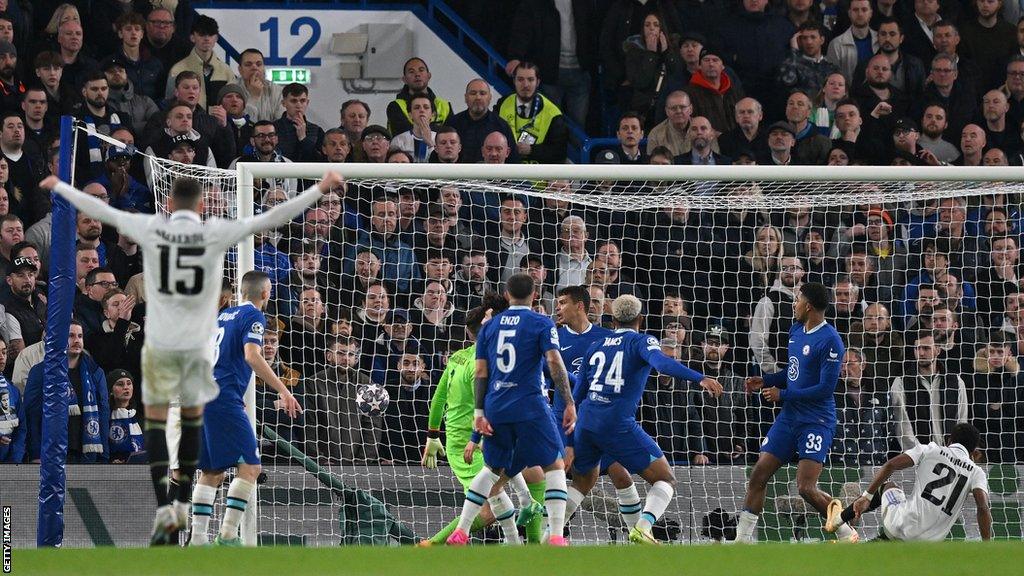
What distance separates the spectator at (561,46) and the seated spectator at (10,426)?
6843 mm

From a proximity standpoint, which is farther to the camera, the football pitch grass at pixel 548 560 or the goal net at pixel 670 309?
the goal net at pixel 670 309

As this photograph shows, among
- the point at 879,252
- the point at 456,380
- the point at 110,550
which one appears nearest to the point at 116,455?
the point at 456,380

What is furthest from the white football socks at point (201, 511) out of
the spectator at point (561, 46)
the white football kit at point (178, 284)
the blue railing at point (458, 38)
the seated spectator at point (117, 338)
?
the blue railing at point (458, 38)

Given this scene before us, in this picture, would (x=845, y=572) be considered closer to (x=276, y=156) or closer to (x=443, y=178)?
(x=443, y=178)

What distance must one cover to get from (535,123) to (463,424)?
480 cm

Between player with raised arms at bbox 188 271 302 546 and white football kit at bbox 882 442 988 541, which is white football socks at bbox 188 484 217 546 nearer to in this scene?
player with raised arms at bbox 188 271 302 546

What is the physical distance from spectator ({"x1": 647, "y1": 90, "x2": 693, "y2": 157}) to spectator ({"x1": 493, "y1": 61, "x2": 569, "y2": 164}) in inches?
37.4

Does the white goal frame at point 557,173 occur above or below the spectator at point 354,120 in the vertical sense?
below

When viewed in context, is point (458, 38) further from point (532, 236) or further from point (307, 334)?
point (307, 334)

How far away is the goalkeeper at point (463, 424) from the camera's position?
477 inches

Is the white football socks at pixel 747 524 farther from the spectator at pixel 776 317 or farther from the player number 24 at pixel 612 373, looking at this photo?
the spectator at pixel 776 317

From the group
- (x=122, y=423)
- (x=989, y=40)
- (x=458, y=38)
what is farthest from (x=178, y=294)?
(x=989, y=40)

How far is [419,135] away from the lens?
620 inches

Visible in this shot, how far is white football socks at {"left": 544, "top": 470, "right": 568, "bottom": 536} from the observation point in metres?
11.1
